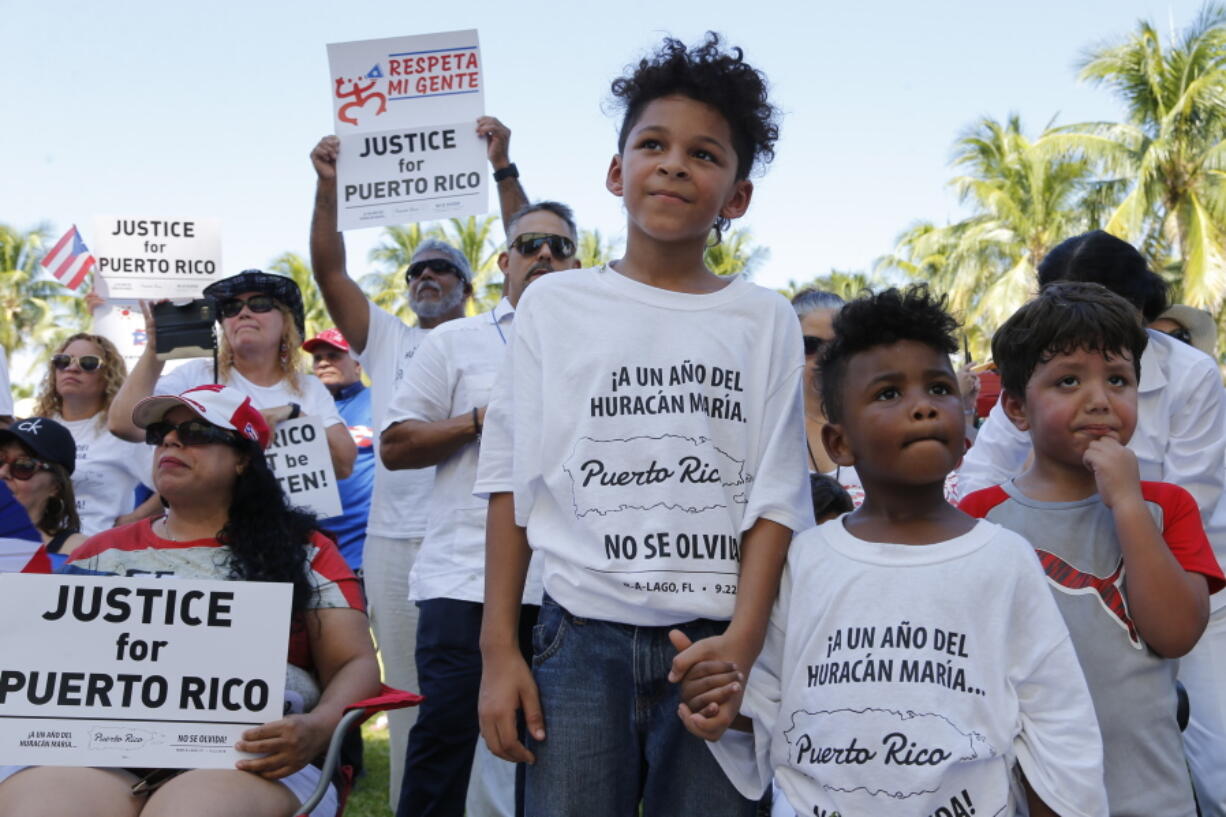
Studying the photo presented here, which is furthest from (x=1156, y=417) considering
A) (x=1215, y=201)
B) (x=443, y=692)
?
(x=1215, y=201)

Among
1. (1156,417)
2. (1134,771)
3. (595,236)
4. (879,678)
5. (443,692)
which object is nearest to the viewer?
(879,678)

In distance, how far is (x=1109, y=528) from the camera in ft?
8.84

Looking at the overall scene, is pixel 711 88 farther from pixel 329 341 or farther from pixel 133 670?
pixel 329 341

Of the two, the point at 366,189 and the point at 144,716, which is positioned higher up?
the point at 366,189

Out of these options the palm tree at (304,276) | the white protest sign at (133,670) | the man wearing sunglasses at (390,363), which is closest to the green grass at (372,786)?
the man wearing sunglasses at (390,363)

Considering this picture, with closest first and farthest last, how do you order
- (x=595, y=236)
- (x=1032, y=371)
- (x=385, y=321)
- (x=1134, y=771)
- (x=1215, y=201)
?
(x=1134, y=771) < (x=1032, y=371) < (x=385, y=321) < (x=1215, y=201) < (x=595, y=236)

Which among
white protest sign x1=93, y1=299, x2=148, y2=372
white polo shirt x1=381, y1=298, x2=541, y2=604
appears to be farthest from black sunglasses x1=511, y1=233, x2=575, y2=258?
white protest sign x1=93, y1=299, x2=148, y2=372

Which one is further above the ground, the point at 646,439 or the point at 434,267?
the point at 434,267

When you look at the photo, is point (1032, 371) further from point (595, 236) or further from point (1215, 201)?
point (595, 236)

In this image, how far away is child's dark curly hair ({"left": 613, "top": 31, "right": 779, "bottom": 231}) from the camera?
8.09 ft

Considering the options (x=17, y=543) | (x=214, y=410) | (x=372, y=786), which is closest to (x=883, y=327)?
(x=214, y=410)

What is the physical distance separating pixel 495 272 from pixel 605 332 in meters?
44.7

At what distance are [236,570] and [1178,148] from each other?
33.2 m

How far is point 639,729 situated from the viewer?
2.26 m
